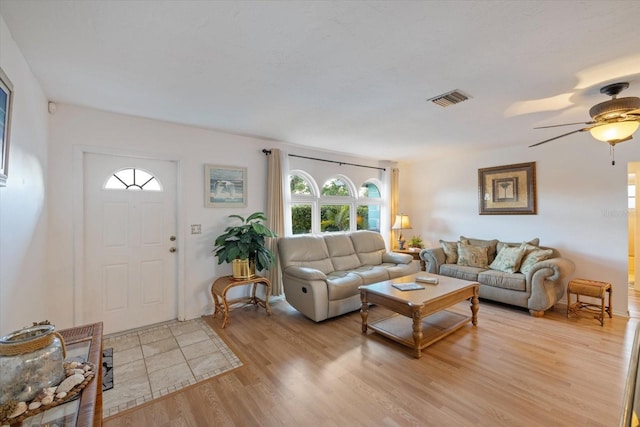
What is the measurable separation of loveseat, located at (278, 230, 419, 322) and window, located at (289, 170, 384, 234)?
49cm

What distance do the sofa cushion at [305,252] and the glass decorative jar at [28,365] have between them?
273 cm

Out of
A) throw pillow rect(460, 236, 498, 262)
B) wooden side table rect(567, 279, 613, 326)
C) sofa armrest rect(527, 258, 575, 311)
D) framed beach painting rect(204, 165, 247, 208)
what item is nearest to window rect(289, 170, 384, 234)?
framed beach painting rect(204, 165, 247, 208)

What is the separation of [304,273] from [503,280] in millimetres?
2681

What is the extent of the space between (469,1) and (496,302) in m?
3.93

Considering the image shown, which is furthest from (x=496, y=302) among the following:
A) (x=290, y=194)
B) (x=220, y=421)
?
(x=220, y=421)

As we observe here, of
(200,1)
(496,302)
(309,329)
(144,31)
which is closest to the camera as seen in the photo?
(200,1)

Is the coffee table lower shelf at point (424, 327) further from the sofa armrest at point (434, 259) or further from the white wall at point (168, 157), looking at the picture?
the white wall at point (168, 157)

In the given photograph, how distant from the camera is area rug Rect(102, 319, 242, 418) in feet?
6.65

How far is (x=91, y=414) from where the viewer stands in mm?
958

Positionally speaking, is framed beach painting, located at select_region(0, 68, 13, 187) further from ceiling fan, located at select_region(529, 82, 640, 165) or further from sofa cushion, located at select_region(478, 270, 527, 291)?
sofa cushion, located at select_region(478, 270, 527, 291)

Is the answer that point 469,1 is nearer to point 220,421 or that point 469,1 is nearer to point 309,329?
point 220,421

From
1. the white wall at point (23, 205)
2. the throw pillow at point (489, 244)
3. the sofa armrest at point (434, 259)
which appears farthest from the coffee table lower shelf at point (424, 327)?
the white wall at point (23, 205)

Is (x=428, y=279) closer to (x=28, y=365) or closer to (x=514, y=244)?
(x=514, y=244)

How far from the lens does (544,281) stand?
11.1 feet
